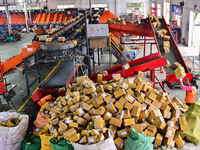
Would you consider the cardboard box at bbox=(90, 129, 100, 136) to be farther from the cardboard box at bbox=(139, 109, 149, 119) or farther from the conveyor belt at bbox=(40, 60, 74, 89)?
the conveyor belt at bbox=(40, 60, 74, 89)

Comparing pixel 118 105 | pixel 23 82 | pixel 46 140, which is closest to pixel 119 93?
pixel 118 105

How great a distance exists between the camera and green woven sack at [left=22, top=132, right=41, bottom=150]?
5.67m

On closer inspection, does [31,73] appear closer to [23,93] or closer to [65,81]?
[23,93]

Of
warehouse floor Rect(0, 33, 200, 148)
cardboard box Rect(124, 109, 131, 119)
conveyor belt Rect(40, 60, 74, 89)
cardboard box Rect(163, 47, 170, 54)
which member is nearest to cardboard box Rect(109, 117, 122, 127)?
cardboard box Rect(124, 109, 131, 119)

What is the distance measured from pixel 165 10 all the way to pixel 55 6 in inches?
634

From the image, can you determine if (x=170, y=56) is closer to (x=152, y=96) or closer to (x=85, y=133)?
(x=152, y=96)

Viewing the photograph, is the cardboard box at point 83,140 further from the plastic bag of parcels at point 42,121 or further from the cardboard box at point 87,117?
the plastic bag of parcels at point 42,121

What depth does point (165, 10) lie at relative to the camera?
2888cm

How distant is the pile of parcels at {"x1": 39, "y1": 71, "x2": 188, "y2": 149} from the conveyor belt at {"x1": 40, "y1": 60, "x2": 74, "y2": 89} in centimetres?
202

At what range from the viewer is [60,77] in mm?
9711

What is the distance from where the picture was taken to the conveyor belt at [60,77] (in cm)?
878

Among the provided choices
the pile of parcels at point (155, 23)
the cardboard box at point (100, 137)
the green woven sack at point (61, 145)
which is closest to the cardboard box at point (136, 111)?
the cardboard box at point (100, 137)

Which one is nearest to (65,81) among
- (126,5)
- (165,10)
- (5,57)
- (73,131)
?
(73,131)

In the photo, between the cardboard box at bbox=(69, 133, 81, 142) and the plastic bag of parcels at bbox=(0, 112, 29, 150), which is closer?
the cardboard box at bbox=(69, 133, 81, 142)
